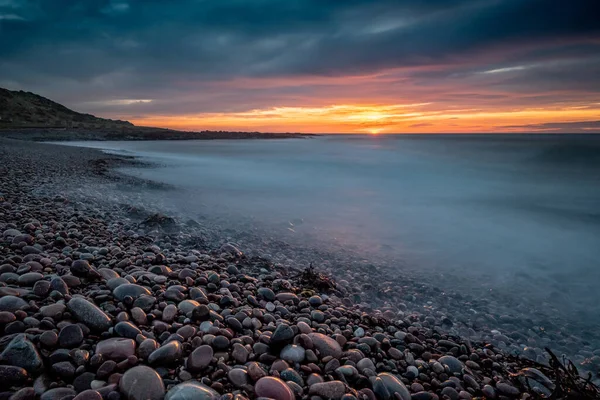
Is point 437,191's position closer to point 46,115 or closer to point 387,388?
point 387,388

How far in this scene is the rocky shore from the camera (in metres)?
1.97

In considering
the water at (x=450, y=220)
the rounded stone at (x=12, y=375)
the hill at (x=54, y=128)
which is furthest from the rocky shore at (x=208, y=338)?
the hill at (x=54, y=128)

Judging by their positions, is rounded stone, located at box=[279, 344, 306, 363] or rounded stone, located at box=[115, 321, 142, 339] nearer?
rounded stone, located at box=[115, 321, 142, 339]

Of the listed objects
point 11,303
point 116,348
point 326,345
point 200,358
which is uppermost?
point 11,303

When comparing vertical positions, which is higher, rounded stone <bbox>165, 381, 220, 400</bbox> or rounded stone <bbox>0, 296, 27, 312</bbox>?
rounded stone <bbox>0, 296, 27, 312</bbox>

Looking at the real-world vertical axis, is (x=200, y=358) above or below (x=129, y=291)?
below

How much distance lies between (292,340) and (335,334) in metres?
0.49

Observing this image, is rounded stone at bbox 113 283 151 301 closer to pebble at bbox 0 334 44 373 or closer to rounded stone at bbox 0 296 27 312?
rounded stone at bbox 0 296 27 312

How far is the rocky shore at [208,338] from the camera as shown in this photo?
1.97m

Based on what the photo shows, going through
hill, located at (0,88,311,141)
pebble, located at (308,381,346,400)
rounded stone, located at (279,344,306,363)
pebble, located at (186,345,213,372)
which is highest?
hill, located at (0,88,311,141)

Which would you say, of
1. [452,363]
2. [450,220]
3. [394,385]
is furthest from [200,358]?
[450,220]

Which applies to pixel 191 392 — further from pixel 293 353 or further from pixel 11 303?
pixel 11 303

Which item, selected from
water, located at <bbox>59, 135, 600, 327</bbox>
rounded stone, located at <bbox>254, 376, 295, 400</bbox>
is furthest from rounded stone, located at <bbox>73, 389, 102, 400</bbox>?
water, located at <bbox>59, 135, 600, 327</bbox>

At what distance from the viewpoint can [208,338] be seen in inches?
96.7
